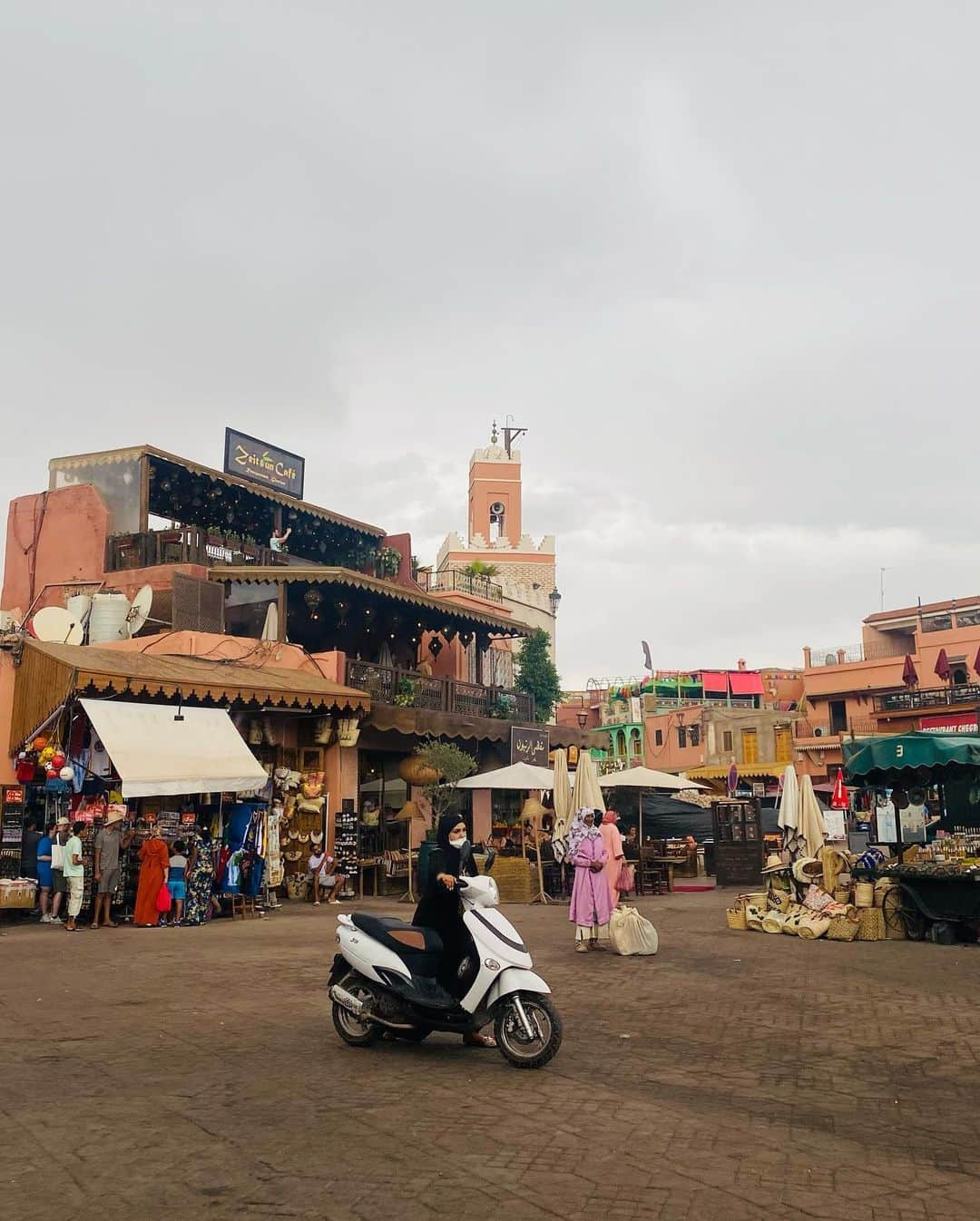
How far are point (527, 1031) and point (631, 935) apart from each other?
228 inches

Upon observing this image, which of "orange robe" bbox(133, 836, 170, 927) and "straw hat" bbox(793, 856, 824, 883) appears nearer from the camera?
"straw hat" bbox(793, 856, 824, 883)

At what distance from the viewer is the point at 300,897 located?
64.5ft

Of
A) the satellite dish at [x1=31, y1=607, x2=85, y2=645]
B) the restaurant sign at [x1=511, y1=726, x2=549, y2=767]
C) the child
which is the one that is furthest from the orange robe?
the restaurant sign at [x1=511, y1=726, x2=549, y2=767]

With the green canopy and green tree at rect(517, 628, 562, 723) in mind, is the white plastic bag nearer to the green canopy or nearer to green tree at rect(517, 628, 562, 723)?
the green canopy

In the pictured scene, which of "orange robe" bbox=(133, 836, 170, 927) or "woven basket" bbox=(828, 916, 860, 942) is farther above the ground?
"orange robe" bbox=(133, 836, 170, 927)

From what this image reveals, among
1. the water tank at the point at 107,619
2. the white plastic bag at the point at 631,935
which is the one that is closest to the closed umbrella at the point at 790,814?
the white plastic bag at the point at 631,935

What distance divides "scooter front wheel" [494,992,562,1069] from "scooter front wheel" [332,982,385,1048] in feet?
3.10

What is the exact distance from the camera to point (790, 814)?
18422mm

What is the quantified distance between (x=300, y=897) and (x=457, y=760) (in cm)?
448

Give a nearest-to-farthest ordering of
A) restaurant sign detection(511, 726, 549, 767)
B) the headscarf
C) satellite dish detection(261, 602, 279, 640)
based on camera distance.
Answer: the headscarf
satellite dish detection(261, 602, 279, 640)
restaurant sign detection(511, 726, 549, 767)

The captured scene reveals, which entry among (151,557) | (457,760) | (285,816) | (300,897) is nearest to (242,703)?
(285,816)

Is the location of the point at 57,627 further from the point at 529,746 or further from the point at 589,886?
the point at 589,886

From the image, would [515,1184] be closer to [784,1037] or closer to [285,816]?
[784,1037]

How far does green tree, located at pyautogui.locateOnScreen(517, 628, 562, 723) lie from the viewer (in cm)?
4925
